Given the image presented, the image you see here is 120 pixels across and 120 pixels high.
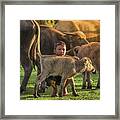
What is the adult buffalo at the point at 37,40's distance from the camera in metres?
1.77

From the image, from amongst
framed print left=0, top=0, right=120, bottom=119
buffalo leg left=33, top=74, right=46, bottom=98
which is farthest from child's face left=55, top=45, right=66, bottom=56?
buffalo leg left=33, top=74, right=46, bottom=98

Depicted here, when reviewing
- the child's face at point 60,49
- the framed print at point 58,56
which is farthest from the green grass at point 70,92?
the child's face at point 60,49

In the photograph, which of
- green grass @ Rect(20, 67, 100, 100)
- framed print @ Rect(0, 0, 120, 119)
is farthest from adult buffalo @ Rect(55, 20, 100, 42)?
green grass @ Rect(20, 67, 100, 100)

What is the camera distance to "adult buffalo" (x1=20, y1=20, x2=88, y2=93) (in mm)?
1772

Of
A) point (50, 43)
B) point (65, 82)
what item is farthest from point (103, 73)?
point (50, 43)

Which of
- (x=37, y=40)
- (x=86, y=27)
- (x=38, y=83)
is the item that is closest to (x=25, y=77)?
(x=38, y=83)

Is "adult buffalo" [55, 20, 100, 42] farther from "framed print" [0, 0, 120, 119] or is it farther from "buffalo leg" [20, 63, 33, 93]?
"buffalo leg" [20, 63, 33, 93]

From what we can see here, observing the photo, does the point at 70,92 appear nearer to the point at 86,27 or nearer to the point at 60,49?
Result: the point at 60,49

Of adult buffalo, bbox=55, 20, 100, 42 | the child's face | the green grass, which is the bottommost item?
the green grass

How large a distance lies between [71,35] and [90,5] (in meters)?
0.19

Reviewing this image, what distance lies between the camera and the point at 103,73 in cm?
177

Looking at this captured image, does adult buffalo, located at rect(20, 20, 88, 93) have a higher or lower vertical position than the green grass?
higher

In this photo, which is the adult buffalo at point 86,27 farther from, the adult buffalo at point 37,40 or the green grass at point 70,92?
the green grass at point 70,92

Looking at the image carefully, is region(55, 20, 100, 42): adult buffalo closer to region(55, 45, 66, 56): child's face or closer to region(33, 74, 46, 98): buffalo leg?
region(55, 45, 66, 56): child's face
